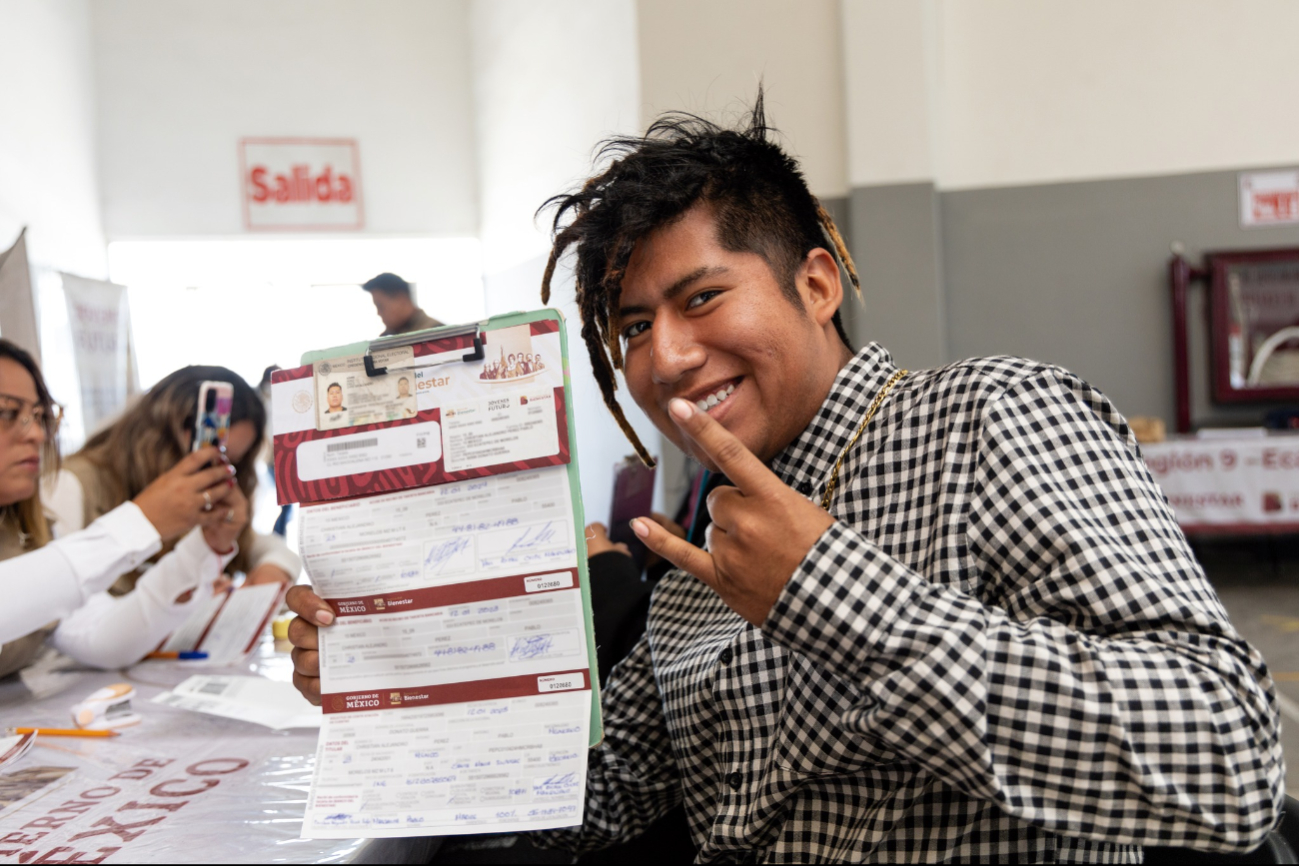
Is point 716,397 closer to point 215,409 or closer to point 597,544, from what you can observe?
point 597,544

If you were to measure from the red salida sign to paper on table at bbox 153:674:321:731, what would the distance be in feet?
13.8

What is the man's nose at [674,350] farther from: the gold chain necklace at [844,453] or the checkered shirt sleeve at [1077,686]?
the checkered shirt sleeve at [1077,686]

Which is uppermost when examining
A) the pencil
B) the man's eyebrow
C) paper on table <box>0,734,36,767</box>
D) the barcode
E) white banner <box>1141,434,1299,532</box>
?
the man's eyebrow

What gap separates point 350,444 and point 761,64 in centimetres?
280

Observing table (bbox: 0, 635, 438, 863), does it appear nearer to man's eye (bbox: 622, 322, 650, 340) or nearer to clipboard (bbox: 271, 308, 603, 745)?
clipboard (bbox: 271, 308, 603, 745)

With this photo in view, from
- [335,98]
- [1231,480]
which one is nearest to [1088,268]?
[1231,480]

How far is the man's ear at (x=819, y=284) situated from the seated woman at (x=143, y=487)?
1363 mm

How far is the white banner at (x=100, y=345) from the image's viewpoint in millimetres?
1541

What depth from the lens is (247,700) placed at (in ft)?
4.68

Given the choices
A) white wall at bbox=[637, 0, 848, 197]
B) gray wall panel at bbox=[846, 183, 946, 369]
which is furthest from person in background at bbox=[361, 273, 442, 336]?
gray wall panel at bbox=[846, 183, 946, 369]

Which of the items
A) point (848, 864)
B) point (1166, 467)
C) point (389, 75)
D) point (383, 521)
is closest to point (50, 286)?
point (383, 521)
